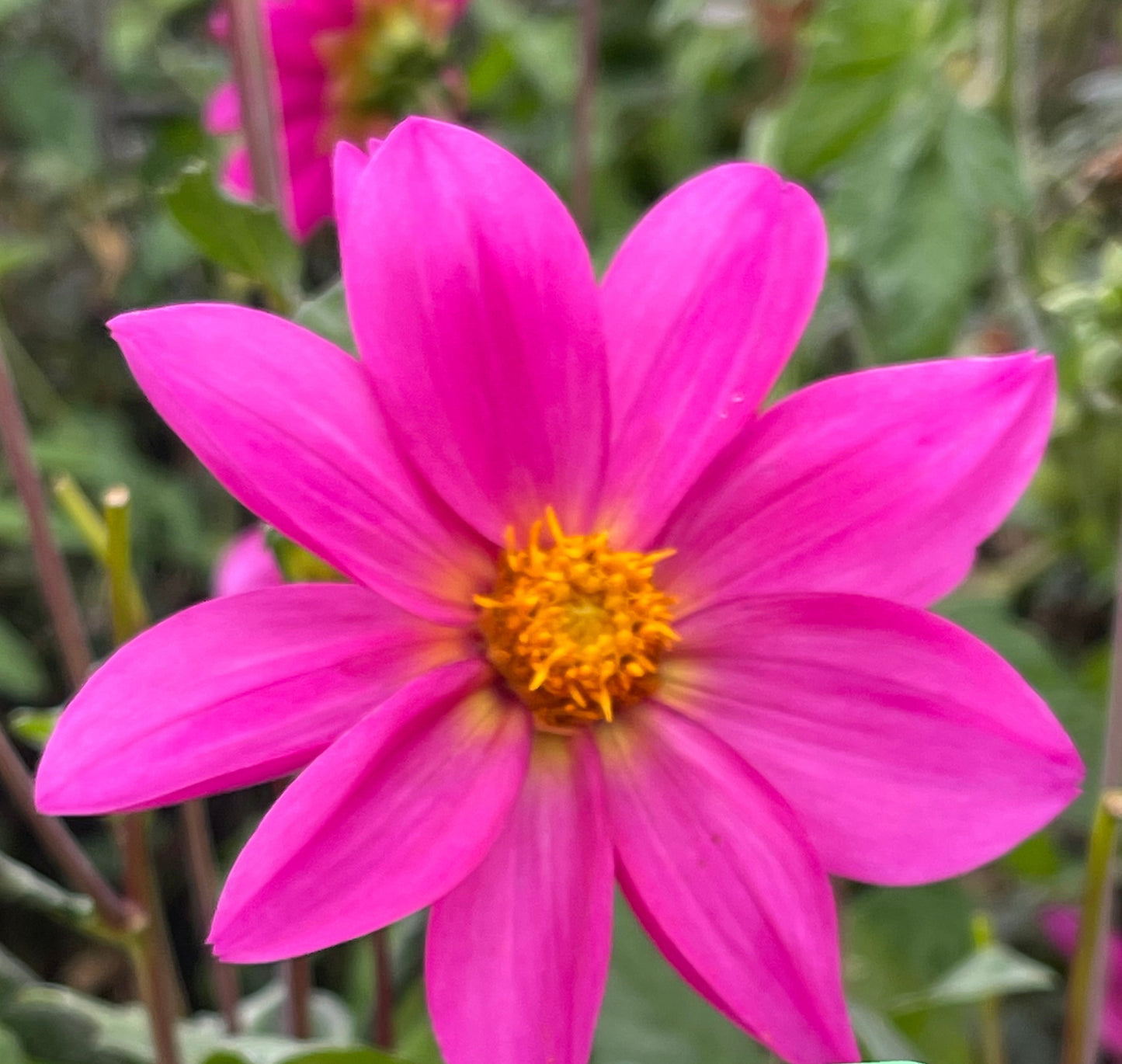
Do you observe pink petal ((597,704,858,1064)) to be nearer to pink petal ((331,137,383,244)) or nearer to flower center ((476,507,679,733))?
flower center ((476,507,679,733))

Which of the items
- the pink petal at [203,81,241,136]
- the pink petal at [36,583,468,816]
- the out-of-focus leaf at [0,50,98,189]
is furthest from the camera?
the out-of-focus leaf at [0,50,98,189]

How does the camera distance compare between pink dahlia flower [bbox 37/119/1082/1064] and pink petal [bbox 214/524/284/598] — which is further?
pink petal [bbox 214/524/284/598]

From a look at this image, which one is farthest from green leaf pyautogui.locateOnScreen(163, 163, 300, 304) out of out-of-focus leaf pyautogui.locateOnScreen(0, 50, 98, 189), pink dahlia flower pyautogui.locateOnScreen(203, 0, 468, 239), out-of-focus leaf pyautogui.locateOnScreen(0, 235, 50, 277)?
out-of-focus leaf pyautogui.locateOnScreen(0, 50, 98, 189)

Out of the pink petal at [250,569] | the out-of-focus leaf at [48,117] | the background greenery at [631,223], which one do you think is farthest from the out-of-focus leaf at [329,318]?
the out-of-focus leaf at [48,117]

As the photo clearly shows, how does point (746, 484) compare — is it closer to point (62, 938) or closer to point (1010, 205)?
point (1010, 205)

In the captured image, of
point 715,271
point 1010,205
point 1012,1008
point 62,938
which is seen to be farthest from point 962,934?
point 62,938

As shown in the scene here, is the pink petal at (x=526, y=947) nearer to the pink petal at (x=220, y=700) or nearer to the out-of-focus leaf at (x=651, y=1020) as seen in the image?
the pink petal at (x=220, y=700)
